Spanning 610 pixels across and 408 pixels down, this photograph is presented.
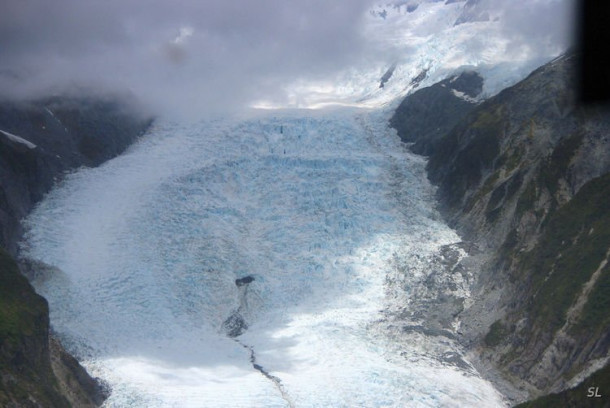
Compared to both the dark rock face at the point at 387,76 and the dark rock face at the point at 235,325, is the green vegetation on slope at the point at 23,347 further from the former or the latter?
the dark rock face at the point at 387,76

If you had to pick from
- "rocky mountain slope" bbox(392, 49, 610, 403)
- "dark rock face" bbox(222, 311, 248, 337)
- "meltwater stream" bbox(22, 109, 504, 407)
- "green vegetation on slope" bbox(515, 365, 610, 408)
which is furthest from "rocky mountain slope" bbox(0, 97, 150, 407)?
"rocky mountain slope" bbox(392, 49, 610, 403)

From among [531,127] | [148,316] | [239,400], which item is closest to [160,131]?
[148,316]

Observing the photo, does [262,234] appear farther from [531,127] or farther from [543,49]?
[543,49]

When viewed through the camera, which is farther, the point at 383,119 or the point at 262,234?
the point at 383,119

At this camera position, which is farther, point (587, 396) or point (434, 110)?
point (434, 110)

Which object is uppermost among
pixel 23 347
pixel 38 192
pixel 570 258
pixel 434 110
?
pixel 434 110

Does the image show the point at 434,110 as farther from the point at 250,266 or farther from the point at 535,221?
the point at 250,266

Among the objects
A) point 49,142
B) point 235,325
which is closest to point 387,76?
point 49,142
